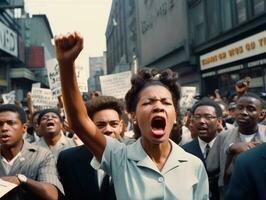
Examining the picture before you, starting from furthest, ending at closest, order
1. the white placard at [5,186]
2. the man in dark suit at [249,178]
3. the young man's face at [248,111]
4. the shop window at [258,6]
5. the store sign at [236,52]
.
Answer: the shop window at [258,6], the store sign at [236,52], the young man's face at [248,111], the white placard at [5,186], the man in dark suit at [249,178]

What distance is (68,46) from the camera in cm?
222

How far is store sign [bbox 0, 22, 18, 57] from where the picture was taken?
2861 cm

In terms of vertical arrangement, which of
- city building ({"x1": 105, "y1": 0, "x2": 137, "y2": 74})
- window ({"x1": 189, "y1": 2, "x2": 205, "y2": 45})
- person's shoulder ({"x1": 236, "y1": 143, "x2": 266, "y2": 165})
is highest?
city building ({"x1": 105, "y1": 0, "x2": 137, "y2": 74})

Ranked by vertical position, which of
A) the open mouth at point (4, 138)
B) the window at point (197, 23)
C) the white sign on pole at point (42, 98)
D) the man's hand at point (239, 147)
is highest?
Answer: the window at point (197, 23)

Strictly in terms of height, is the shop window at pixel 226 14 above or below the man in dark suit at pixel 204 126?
above

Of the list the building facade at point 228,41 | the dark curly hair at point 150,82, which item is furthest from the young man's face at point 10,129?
the building facade at point 228,41

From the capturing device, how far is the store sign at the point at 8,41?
1126 inches

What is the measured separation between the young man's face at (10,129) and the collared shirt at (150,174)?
1.35 metres

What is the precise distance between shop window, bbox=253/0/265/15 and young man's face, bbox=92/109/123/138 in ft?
42.8

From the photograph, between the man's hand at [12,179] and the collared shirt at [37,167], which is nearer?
the man's hand at [12,179]

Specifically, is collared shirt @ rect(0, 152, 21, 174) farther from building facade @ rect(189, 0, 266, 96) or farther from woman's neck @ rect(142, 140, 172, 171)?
building facade @ rect(189, 0, 266, 96)

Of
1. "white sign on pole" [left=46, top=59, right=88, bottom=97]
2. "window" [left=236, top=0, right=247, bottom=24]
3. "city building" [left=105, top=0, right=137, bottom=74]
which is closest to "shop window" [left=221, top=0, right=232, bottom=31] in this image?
"window" [left=236, top=0, right=247, bottom=24]

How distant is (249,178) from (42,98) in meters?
7.28

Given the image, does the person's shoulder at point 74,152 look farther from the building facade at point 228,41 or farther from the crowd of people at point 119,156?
the building facade at point 228,41
